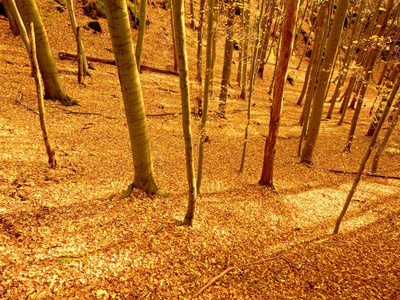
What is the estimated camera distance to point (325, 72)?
9266mm

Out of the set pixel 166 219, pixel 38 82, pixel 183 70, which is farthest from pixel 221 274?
pixel 38 82

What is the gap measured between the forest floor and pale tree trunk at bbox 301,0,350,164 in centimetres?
127

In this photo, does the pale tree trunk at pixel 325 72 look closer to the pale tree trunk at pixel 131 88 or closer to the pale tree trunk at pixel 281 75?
the pale tree trunk at pixel 281 75

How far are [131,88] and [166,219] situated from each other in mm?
3215

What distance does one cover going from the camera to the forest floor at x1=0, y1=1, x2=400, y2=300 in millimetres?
3957

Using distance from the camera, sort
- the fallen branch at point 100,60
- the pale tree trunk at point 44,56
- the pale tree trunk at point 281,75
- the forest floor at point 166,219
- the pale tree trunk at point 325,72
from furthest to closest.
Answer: the fallen branch at point 100,60 → the pale tree trunk at point 44,56 → the pale tree trunk at point 325,72 → the pale tree trunk at point 281,75 → the forest floor at point 166,219

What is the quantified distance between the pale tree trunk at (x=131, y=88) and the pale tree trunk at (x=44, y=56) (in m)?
6.76

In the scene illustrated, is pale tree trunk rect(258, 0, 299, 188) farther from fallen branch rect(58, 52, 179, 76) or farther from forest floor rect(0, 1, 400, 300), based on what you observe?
fallen branch rect(58, 52, 179, 76)

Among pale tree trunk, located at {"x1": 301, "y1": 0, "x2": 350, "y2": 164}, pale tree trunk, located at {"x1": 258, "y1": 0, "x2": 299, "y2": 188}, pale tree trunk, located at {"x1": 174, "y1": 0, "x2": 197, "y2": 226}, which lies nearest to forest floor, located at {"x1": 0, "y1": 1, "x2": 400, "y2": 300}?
pale tree trunk, located at {"x1": 301, "y1": 0, "x2": 350, "y2": 164}

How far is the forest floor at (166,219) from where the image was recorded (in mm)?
3957

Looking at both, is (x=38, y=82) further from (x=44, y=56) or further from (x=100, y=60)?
(x=100, y=60)

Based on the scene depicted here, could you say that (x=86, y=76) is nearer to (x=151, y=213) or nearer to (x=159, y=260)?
(x=151, y=213)

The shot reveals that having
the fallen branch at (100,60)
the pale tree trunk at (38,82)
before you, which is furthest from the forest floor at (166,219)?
the fallen branch at (100,60)

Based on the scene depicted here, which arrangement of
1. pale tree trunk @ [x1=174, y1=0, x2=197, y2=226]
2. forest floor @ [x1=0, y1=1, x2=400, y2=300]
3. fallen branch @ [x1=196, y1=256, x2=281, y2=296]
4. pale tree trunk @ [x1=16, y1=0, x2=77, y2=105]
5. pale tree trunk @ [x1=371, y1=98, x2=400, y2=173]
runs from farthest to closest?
pale tree trunk @ [x1=16, y1=0, x2=77, y2=105] → pale tree trunk @ [x1=371, y1=98, x2=400, y2=173] → fallen branch @ [x1=196, y1=256, x2=281, y2=296] → forest floor @ [x1=0, y1=1, x2=400, y2=300] → pale tree trunk @ [x1=174, y1=0, x2=197, y2=226]
